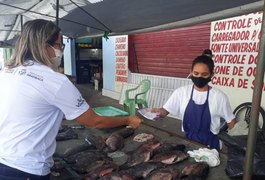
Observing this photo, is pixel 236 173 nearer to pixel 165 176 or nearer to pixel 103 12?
pixel 165 176

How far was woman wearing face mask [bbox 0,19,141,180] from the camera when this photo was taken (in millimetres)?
1708

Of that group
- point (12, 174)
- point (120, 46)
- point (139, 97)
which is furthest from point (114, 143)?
point (120, 46)

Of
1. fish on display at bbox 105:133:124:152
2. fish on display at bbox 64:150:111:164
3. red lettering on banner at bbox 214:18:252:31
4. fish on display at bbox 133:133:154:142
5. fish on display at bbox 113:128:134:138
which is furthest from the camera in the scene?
red lettering on banner at bbox 214:18:252:31

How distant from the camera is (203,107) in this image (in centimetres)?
297

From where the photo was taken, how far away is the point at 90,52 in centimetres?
1602

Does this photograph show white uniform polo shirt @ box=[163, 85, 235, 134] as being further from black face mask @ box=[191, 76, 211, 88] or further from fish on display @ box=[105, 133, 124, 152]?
fish on display @ box=[105, 133, 124, 152]

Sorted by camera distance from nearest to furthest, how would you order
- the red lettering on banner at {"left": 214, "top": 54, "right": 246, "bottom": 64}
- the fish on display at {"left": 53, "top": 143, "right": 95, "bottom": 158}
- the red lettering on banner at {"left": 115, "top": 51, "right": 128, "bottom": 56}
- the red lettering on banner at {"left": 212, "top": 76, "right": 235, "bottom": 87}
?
the fish on display at {"left": 53, "top": 143, "right": 95, "bottom": 158}, the red lettering on banner at {"left": 214, "top": 54, "right": 246, "bottom": 64}, the red lettering on banner at {"left": 212, "top": 76, "right": 235, "bottom": 87}, the red lettering on banner at {"left": 115, "top": 51, "right": 128, "bottom": 56}

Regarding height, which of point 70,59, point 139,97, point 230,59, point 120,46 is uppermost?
point 120,46

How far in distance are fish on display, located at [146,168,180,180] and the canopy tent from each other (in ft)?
2.40

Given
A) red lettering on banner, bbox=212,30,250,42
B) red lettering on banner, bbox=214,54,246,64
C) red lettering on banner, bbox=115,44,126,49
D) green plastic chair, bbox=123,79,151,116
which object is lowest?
green plastic chair, bbox=123,79,151,116

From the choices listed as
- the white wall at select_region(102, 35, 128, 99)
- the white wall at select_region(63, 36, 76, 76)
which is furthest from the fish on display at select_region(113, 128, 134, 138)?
the white wall at select_region(63, 36, 76, 76)

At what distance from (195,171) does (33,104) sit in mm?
1390

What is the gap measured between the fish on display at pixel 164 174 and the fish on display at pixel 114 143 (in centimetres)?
78

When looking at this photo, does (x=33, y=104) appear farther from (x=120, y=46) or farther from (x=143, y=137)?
Answer: (x=120, y=46)
